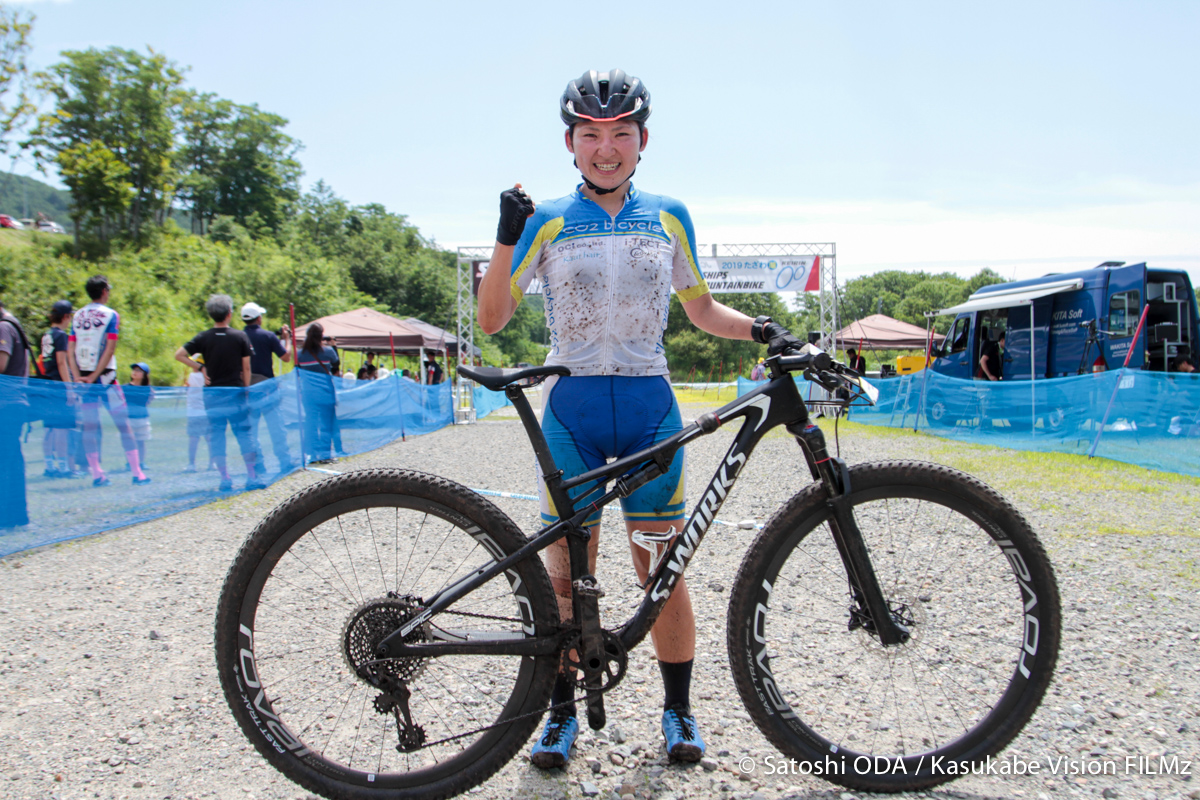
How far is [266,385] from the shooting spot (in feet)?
25.0

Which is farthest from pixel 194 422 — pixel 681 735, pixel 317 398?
pixel 681 735

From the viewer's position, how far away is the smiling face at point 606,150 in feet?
7.31

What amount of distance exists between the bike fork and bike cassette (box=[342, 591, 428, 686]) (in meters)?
1.26

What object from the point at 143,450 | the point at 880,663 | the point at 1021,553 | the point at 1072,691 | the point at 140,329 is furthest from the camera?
the point at 140,329

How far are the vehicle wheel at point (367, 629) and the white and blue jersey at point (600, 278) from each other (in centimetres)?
63

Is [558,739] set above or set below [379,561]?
below

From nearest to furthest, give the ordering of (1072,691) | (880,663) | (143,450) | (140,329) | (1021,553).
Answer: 1. (1021,553)
2. (880,663)
3. (1072,691)
4. (143,450)
5. (140,329)

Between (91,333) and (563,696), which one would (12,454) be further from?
(563,696)

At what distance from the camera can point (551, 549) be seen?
227 centimetres

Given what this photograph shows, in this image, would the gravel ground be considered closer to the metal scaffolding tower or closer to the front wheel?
the front wheel

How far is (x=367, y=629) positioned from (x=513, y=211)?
4.28 ft

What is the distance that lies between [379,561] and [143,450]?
16.5ft

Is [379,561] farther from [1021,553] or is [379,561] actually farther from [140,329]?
[140,329]

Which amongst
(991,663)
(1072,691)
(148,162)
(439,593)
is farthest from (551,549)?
(148,162)
